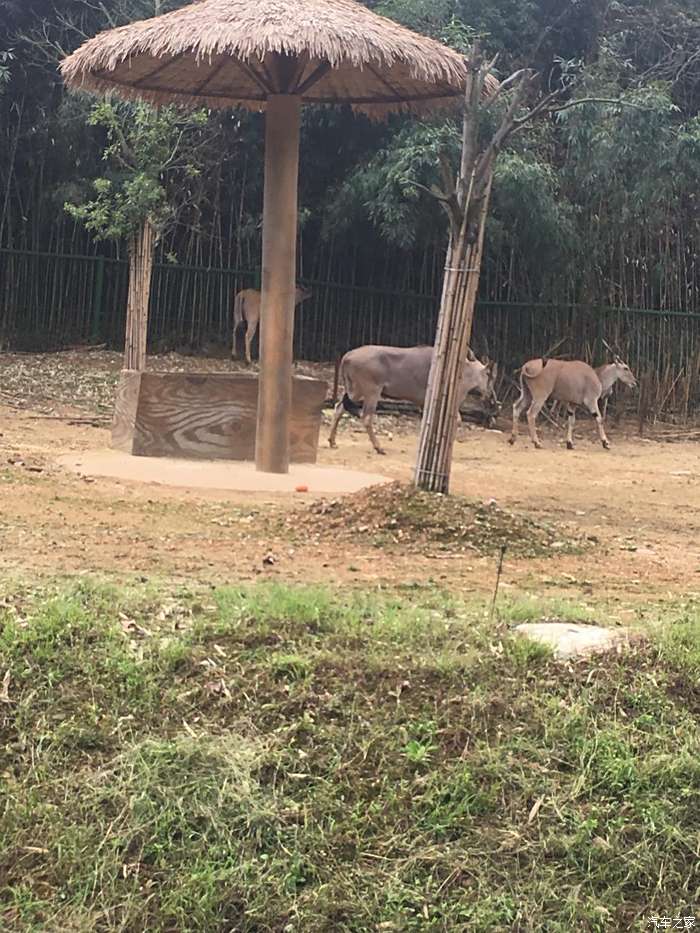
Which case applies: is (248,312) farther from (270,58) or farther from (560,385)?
(270,58)

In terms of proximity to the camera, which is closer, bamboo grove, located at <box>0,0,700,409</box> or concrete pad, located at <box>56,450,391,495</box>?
concrete pad, located at <box>56,450,391,495</box>

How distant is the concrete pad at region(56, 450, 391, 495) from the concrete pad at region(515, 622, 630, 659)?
10.3 ft

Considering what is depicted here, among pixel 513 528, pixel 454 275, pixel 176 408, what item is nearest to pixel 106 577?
pixel 513 528

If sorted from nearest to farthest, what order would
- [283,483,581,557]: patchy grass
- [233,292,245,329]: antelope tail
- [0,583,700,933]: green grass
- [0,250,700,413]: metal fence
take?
1. [0,583,700,933]: green grass
2. [283,483,581,557]: patchy grass
3. [233,292,245,329]: antelope tail
4. [0,250,700,413]: metal fence

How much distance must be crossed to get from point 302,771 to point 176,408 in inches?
217

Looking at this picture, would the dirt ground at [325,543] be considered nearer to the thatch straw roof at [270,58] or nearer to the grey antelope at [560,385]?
the grey antelope at [560,385]

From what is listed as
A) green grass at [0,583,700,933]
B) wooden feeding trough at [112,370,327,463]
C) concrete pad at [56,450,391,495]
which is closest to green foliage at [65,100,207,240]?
wooden feeding trough at [112,370,327,463]

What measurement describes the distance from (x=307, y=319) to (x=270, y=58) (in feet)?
28.2

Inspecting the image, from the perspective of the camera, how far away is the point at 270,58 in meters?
8.19

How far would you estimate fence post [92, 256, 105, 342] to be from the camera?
15945 mm

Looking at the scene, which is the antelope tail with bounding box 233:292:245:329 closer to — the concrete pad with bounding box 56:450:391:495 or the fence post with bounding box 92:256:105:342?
the fence post with bounding box 92:256:105:342

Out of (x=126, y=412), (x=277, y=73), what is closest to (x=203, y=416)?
(x=126, y=412)

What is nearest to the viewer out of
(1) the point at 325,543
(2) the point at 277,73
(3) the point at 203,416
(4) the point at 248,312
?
(1) the point at 325,543

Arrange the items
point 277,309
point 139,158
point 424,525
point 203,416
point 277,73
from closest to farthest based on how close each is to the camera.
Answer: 1. point 424,525
2. point 277,309
3. point 277,73
4. point 203,416
5. point 139,158
